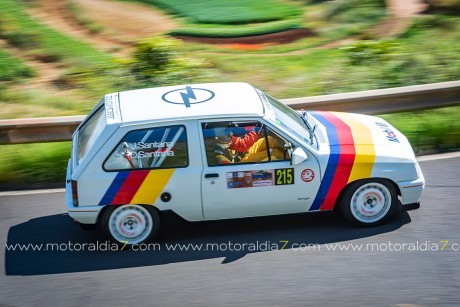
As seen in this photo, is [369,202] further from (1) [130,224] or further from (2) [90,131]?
(2) [90,131]

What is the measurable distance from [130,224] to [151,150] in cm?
85

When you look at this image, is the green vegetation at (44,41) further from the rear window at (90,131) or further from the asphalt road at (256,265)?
the asphalt road at (256,265)

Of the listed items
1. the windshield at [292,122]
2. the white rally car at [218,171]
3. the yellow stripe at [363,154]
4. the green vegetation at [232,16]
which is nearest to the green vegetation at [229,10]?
the green vegetation at [232,16]

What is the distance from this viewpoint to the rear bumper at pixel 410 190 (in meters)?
8.20

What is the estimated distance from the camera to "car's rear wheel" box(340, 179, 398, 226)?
819cm

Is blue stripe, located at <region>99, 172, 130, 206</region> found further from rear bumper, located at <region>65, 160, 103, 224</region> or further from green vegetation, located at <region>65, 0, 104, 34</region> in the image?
green vegetation, located at <region>65, 0, 104, 34</region>

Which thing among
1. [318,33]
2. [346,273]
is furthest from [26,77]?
[346,273]

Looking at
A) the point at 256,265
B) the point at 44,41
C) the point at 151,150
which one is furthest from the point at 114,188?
the point at 44,41

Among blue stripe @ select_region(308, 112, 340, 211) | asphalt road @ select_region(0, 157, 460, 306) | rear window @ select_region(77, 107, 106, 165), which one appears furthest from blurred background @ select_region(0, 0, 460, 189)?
blue stripe @ select_region(308, 112, 340, 211)

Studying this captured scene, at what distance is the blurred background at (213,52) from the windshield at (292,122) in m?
2.42

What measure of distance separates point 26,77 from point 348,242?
7.78 m

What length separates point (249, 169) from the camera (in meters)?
8.02

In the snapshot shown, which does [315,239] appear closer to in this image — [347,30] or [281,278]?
[281,278]

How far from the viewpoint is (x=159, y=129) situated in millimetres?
7980
